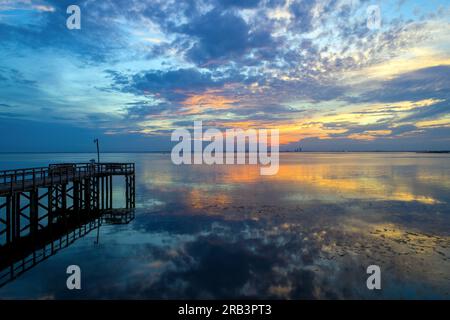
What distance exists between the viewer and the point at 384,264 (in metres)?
16.2

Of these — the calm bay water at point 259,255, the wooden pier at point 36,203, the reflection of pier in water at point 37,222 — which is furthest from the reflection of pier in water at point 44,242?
the calm bay water at point 259,255

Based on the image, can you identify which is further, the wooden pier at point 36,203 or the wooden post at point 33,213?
the wooden post at point 33,213

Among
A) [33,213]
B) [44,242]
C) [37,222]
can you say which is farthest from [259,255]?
[37,222]

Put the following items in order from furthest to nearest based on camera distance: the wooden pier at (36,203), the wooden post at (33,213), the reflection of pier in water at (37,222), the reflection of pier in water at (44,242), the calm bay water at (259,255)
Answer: the wooden post at (33,213) < the wooden pier at (36,203) < the reflection of pier in water at (37,222) < the reflection of pier in water at (44,242) < the calm bay water at (259,255)

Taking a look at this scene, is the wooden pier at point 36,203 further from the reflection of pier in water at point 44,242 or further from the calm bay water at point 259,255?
the calm bay water at point 259,255

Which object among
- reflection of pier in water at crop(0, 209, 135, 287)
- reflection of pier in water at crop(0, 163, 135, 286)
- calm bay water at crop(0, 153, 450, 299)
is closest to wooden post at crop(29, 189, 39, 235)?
reflection of pier in water at crop(0, 163, 135, 286)

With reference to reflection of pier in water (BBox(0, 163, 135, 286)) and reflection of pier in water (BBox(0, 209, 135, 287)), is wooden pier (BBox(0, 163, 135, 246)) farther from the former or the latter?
reflection of pier in water (BBox(0, 209, 135, 287))

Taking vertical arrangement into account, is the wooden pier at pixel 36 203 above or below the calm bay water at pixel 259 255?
above

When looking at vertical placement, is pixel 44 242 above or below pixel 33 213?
below

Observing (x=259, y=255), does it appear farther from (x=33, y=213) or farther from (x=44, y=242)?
(x=33, y=213)

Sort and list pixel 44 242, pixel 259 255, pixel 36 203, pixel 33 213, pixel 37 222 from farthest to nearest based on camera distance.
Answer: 1. pixel 37 222
2. pixel 36 203
3. pixel 33 213
4. pixel 44 242
5. pixel 259 255

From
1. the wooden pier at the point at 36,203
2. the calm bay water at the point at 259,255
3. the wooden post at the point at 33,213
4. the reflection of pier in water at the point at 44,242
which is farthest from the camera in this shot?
the wooden post at the point at 33,213
